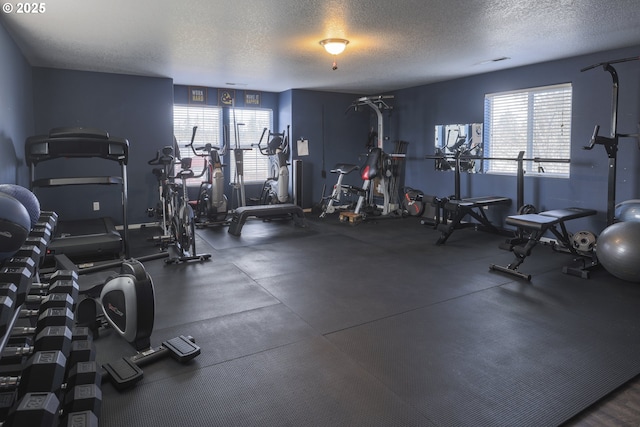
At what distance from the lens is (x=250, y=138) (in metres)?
8.25

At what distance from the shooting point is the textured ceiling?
3471 mm

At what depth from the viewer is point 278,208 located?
21.5 feet

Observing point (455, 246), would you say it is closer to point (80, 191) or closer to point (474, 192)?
point (474, 192)

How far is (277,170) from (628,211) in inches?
211

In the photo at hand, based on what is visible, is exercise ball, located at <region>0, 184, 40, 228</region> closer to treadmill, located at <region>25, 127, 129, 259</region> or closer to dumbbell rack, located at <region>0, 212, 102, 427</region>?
dumbbell rack, located at <region>0, 212, 102, 427</region>

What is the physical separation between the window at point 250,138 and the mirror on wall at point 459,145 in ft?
11.3

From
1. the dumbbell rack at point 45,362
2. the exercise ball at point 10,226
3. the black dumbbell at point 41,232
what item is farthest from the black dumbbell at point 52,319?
the black dumbbell at point 41,232

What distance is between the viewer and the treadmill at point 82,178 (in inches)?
154

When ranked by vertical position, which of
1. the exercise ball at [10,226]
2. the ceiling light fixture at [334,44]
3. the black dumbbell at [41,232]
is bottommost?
the black dumbbell at [41,232]

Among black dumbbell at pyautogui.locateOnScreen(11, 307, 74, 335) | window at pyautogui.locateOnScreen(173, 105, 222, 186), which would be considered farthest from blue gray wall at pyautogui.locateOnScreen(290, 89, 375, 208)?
black dumbbell at pyautogui.locateOnScreen(11, 307, 74, 335)

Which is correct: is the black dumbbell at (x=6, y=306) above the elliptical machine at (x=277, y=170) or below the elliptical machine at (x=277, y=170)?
below

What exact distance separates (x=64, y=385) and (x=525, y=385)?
2.27 m

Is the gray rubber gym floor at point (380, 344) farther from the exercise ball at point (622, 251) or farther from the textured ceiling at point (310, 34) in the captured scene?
the textured ceiling at point (310, 34)

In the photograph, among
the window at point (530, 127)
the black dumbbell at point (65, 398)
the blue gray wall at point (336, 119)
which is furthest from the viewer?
the window at point (530, 127)
